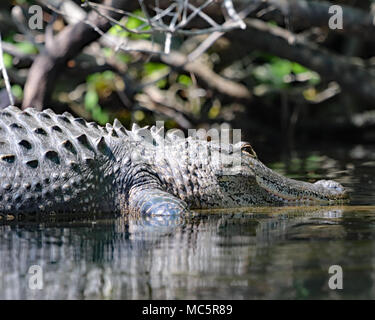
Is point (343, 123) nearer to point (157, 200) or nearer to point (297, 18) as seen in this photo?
point (297, 18)

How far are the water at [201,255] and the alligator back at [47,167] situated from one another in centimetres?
19

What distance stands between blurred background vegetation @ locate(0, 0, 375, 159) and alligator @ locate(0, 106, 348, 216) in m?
3.47

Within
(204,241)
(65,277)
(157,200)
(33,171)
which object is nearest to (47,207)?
(33,171)

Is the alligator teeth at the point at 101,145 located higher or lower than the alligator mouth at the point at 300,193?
higher

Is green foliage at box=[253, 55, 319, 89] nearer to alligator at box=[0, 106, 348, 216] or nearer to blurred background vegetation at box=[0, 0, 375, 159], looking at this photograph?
blurred background vegetation at box=[0, 0, 375, 159]

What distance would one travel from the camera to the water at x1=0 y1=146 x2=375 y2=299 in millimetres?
3121

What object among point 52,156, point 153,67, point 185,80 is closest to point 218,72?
point 185,80

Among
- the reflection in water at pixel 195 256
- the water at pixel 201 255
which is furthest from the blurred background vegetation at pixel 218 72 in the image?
the reflection in water at pixel 195 256

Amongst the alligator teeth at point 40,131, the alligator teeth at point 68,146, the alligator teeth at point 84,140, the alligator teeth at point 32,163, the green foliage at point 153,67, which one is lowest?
the alligator teeth at point 32,163

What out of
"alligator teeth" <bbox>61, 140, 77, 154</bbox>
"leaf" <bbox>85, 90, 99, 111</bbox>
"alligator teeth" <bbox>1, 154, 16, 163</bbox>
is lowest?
"alligator teeth" <bbox>1, 154, 16, 163</bbox>

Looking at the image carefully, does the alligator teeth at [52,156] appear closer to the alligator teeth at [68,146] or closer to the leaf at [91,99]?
the alligator teeth at [68,146]

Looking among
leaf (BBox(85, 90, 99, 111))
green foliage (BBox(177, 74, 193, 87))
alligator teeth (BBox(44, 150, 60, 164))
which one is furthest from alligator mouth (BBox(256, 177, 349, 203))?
green foliage (BBox(177, 74, 193, 87))

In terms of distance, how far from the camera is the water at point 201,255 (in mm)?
3121

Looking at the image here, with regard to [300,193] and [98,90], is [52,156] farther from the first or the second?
[98,90]
